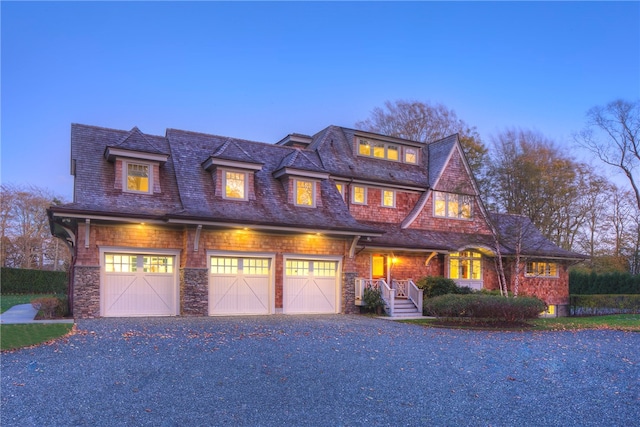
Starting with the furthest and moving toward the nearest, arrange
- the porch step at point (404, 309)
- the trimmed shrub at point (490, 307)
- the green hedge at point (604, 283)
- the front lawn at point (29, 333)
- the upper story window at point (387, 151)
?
the green hedge at point (604, 283), the upper story window at point (387, 151), the porch step at point (404, 309), the trimmed shrub at point (490, 307), the front lawn at point (29, 333)

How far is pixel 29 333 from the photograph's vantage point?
12.5 metres

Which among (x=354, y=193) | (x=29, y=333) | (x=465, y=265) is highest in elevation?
(x=354, y=193)

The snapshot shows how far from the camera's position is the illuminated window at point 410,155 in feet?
87.3

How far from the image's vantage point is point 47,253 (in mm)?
43844

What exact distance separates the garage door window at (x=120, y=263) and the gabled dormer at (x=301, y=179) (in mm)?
6349

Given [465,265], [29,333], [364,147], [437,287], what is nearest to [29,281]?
[364,147]

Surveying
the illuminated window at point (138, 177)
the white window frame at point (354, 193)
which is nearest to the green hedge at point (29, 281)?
the illuminated window at point (138, 177)

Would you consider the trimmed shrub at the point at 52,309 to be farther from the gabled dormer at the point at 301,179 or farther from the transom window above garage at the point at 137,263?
the gabled dormer at the point at 301,179

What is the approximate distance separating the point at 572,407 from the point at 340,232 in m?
12.8

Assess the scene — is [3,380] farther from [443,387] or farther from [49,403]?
[443,387]

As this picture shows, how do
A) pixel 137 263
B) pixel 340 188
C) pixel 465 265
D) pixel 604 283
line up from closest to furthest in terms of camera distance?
pixel 137 263, pixel 340 188, pixel 465 265, pixel 604 283

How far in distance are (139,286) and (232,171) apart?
5391mm

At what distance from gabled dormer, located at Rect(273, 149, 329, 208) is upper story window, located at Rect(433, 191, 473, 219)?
23.7 ft

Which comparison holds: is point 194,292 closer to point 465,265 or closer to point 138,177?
point 138,177
